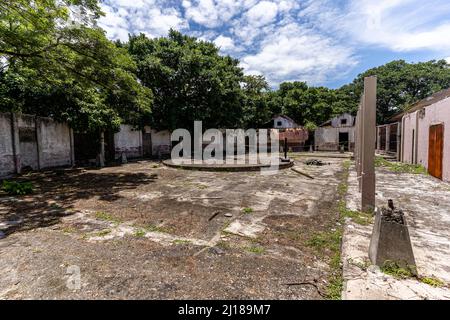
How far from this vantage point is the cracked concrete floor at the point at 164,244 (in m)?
2.17

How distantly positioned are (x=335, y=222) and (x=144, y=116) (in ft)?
45.2

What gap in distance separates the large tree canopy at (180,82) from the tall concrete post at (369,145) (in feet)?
38.8

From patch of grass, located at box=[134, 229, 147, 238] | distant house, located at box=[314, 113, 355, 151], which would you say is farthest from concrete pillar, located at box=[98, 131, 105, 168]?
distant house, located at box=[314, 113, 355, 151]

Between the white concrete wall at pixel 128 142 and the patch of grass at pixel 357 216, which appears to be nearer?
the patch of grass at pixel 357 216

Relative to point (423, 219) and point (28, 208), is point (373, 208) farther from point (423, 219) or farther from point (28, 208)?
point (28, 208)

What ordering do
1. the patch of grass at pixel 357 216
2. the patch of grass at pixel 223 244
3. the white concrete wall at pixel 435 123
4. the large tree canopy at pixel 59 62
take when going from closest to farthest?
the patch of grass at pixel 223 244 → the patch of grass at pixel 357 216 → the large tree canopy at pixel 59 62 → the white concrete wall at pixel 435 123

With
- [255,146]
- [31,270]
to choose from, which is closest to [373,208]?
[31,270]

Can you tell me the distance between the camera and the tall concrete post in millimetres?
4051

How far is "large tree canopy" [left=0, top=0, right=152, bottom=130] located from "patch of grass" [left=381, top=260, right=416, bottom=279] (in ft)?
24.8

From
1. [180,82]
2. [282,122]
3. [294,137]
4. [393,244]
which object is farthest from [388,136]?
[393,244]

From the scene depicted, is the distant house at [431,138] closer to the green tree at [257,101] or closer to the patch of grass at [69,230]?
the patch of grass at [69,230]

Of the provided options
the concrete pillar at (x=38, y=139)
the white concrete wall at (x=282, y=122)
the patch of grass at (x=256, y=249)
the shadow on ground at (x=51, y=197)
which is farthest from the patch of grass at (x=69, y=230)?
the white concrete wall at (x=282, y=122)

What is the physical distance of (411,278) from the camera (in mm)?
2221

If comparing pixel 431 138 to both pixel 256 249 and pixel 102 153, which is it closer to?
pixel 256 249
